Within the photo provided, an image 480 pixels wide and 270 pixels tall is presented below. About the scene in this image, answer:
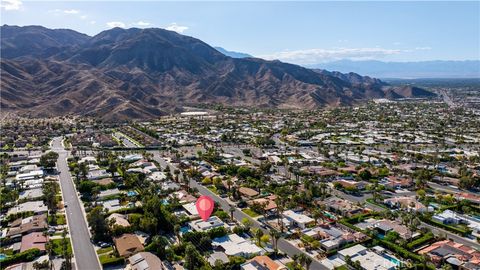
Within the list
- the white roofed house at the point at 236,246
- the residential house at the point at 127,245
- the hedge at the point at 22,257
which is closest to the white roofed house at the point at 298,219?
the white roofed house at the point at 236,246

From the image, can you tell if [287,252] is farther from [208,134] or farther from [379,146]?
[208,134]

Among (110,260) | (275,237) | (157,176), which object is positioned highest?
(275,237)

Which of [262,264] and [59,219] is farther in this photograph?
[59,219]

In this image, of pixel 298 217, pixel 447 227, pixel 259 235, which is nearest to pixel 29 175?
pixel 259 235

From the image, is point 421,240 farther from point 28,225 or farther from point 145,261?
point 28,225

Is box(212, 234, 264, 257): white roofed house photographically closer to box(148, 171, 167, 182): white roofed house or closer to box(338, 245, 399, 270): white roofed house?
box(338, 245, 399, 270): white roofed house

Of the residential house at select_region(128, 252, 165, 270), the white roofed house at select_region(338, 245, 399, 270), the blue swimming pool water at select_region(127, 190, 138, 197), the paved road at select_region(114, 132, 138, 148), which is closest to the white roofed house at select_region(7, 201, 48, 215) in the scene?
the blue swimming pool water at select_region(127, 190, 138, 197)
